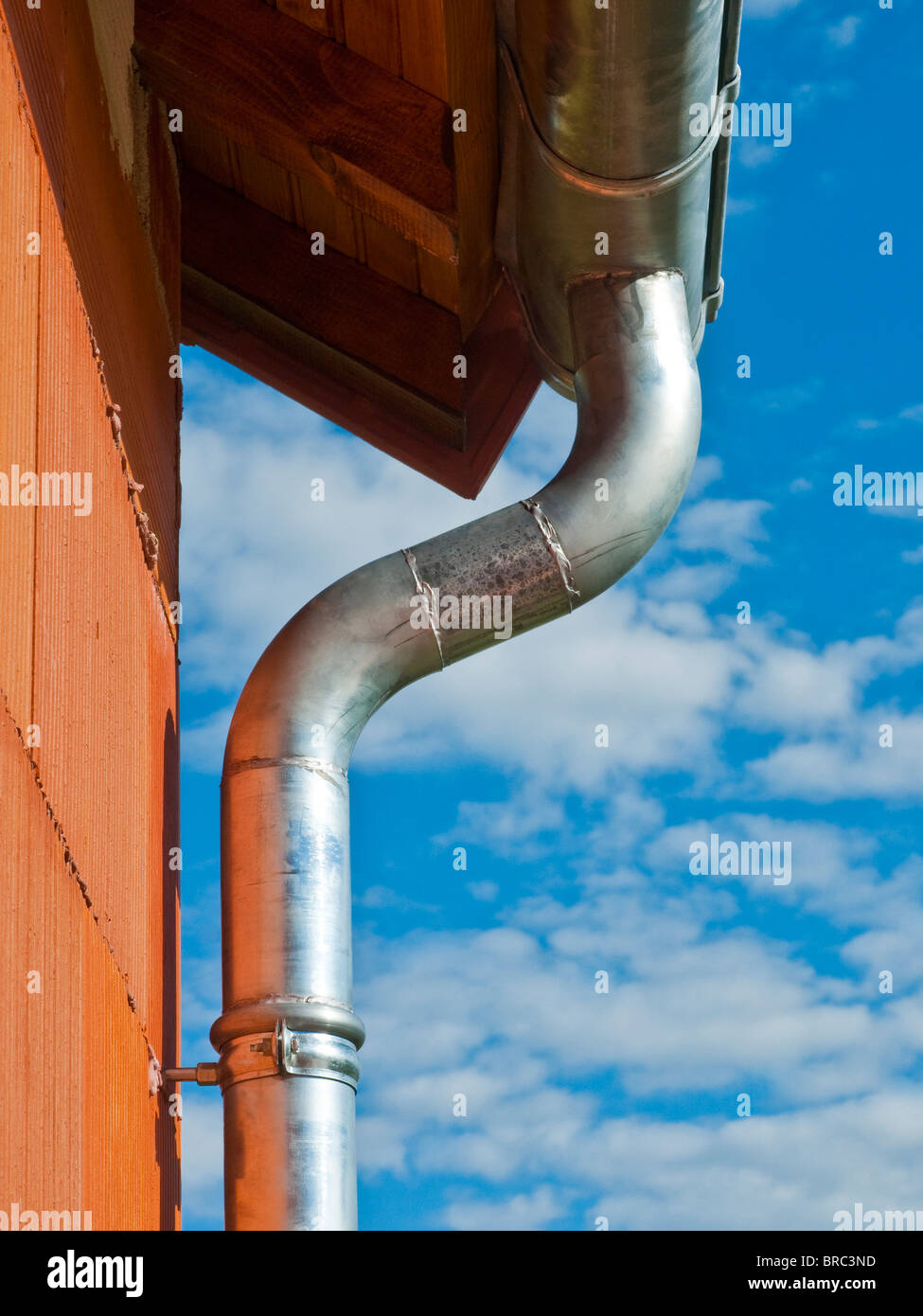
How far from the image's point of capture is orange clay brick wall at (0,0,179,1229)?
11.1 feet

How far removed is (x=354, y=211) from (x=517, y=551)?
199cm

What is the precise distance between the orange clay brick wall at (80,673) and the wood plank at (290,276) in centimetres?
139

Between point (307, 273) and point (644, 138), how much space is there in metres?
2.30

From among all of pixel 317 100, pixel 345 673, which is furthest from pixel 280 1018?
pixel 317 100

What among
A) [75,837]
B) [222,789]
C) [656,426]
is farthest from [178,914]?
[656,426]

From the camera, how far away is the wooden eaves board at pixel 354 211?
607 centimetres

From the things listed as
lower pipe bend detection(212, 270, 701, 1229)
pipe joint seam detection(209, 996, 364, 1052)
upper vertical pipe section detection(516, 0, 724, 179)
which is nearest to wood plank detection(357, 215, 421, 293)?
lower pipe bend detection(212, 270, 701, 1229)

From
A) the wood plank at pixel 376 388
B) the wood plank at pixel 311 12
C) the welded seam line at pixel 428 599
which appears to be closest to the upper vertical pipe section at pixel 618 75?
the wood plank at pixel 311 12

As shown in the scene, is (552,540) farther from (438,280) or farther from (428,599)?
(438,280)

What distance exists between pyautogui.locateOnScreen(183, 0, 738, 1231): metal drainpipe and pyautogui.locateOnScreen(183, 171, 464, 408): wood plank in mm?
960

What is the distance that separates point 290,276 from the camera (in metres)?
7.40

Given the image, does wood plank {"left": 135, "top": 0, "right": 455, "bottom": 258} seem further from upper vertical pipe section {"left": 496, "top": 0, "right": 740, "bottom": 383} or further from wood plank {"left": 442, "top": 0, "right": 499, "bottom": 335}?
upper vertical pipe section {"left": 496, "top": 0, "right": 740, "bottom": 383}

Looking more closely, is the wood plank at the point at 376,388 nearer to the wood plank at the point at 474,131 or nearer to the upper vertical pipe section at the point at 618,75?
the wood plank at the point at 474,131

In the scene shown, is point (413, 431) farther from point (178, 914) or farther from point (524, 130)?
point (178, 914)
